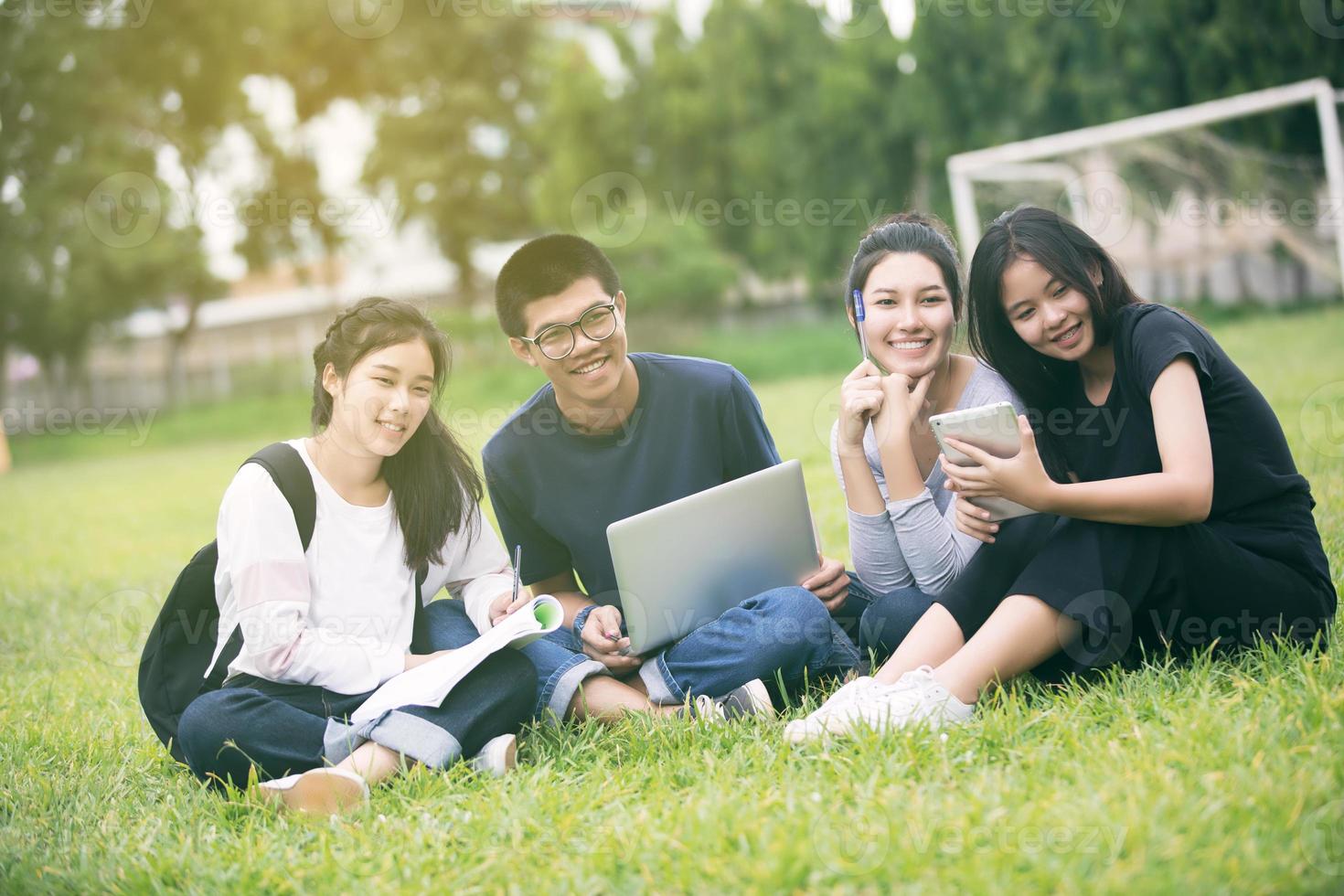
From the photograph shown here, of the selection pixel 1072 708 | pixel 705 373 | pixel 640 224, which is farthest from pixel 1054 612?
pixel 640 224

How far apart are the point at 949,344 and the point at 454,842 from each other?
61.8 inches

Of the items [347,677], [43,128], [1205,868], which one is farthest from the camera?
[43,128]

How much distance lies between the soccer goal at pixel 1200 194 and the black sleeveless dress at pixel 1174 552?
814 cm

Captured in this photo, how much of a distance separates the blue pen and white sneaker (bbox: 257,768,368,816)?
4.87 ft

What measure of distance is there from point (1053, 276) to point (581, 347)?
1.08m

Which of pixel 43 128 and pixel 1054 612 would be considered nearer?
pixel 1054 612

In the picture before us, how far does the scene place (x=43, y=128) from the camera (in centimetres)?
1755

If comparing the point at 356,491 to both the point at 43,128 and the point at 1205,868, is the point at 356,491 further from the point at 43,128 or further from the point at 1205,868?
the point at 43,128
